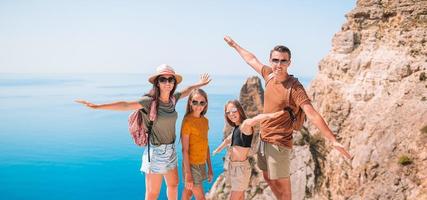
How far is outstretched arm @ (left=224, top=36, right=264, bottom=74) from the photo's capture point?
738cm

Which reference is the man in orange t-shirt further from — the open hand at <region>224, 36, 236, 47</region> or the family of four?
the open hand at <region>224, 36, 236, 47</region>

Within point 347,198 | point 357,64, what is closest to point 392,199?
point 347,198

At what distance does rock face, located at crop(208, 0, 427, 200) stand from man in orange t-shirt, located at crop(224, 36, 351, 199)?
11743 millimetres

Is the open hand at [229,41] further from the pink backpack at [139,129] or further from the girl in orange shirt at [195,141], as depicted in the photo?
the pink backpack at [139,129]

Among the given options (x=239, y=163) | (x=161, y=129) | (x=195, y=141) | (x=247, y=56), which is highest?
(x=247, y=56)

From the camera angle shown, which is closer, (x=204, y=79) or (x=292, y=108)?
(x=292, y=108)

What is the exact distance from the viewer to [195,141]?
7.16m

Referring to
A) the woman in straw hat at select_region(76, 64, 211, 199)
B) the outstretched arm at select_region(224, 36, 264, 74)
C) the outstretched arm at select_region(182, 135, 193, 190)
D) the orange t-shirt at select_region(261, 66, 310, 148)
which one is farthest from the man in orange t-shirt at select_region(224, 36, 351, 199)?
the woman in straw hat at select_region(76, 64, 211, 199)

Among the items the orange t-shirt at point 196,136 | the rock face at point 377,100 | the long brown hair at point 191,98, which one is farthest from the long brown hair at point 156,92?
the rock face at point 377,100

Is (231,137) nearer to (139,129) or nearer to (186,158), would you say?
(186,158)

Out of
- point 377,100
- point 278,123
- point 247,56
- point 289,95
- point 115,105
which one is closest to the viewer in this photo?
point 115,105

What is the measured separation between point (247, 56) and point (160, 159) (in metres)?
2.89

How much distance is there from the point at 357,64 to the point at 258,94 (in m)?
31.9

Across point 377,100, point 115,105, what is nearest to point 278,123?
point 115,105
